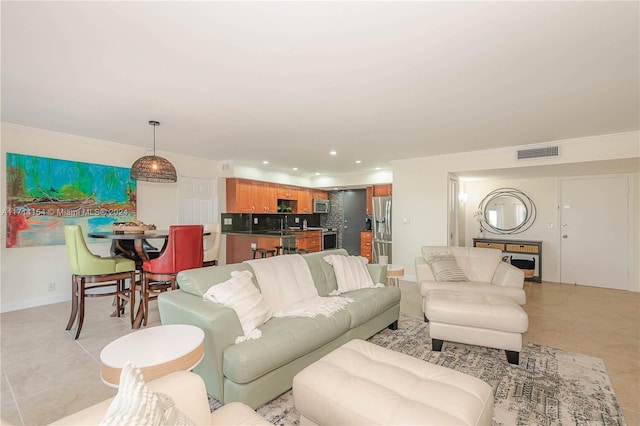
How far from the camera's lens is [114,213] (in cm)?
477

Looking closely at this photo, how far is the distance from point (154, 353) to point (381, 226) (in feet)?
19.3

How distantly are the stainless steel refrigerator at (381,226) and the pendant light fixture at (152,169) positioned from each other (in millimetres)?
4532

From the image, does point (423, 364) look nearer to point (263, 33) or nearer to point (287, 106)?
point (263, 33)

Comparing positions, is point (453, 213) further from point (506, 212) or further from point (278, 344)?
point (278, 344)

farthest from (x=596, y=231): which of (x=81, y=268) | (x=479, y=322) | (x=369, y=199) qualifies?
(x=81, y=268)

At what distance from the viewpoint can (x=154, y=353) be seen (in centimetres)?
147

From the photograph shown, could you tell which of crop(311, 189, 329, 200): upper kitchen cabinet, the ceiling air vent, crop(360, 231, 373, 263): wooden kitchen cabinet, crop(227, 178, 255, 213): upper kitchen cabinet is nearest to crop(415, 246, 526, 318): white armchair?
the ceiling air vent

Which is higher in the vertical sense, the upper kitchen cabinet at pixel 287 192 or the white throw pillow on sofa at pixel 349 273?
the upper kitchen cabinet at pixel 287 192

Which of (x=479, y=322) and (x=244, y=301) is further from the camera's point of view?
(x=479, y=322)

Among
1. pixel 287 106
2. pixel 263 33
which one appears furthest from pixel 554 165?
pixel 263 33

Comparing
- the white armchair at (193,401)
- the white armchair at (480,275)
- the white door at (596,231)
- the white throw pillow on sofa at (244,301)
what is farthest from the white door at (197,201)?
the white door at (596,231)

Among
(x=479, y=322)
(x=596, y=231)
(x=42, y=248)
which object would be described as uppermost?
(x=596, y=231)

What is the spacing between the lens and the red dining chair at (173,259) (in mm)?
3305

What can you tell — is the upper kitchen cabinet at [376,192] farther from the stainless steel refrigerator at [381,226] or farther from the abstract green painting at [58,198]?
the abstract green painting at [58,198]
